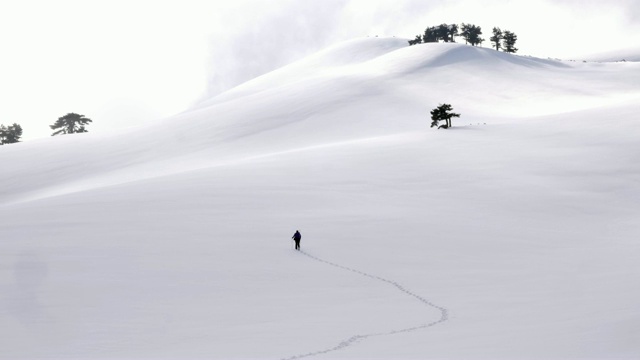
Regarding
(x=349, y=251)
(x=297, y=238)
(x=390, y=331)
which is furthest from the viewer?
(x=349, y=251)

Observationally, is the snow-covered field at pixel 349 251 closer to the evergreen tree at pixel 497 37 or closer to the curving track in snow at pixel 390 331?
the curving track in snow at pixel 390 331

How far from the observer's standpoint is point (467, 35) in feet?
378

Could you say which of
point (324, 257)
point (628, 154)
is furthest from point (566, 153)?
point (324, 257)

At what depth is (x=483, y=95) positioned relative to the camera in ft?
236

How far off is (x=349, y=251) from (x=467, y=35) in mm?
100564

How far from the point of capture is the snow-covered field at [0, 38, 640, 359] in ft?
44.5

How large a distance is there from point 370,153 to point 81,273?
23.5m

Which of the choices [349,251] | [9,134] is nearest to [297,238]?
[349,251]

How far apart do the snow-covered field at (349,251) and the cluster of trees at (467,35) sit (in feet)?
224

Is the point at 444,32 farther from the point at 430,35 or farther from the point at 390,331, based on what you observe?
the point at 390,331

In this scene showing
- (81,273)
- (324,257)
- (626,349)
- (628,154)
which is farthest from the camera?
(628,154)

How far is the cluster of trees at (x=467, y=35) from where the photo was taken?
11325 centimetres

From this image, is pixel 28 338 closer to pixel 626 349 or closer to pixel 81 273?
pixel 81 273

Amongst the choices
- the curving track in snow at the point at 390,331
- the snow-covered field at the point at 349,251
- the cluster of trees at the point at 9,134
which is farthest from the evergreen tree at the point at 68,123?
the curving track in snow at the point at 390,331
